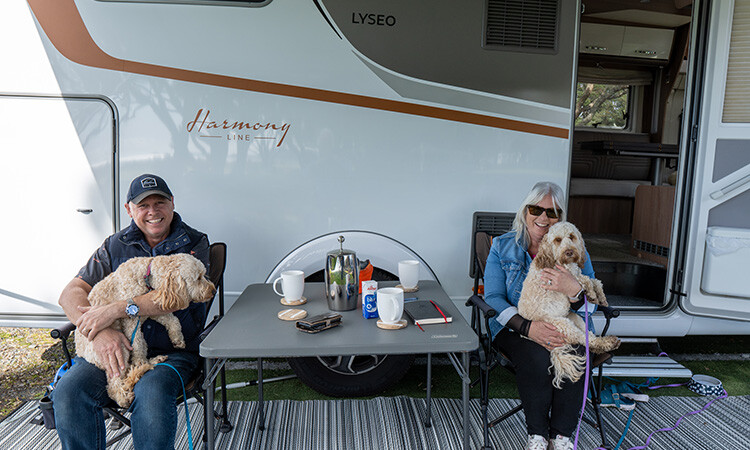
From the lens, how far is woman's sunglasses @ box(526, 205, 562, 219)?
7.48 ft

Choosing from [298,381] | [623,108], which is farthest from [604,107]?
[298,381]

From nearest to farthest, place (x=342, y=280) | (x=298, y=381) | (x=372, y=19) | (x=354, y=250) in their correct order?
(x=342, y=280)
(x=372, y=19)
(x=354, y=250)
(x=298, y=381)

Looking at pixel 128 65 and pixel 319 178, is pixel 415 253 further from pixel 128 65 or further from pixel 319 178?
pixel 128 65

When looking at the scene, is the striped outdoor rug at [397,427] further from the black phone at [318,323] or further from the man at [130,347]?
the black phone at [318,323]

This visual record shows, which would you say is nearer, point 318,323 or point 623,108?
point 318,323

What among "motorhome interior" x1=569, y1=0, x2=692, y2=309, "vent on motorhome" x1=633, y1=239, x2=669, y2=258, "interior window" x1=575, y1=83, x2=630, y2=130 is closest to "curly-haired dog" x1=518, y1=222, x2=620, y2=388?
"vent on motorhome" x1=633, y1=239, x2=669, y2=258

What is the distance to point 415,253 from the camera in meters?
2.89

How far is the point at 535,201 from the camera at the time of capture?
7.55ft

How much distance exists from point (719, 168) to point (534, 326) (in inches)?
74.8

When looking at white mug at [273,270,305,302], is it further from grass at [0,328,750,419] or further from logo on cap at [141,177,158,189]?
grass at [0,328,750,419]

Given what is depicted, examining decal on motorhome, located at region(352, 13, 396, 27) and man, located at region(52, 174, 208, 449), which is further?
decal on motorhome, located at region(352, 13, 396, 27)

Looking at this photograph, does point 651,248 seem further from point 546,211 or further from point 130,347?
point 130,347

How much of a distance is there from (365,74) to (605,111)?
499cm

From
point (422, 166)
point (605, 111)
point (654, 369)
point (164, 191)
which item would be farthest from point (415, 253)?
point (605, 111)
